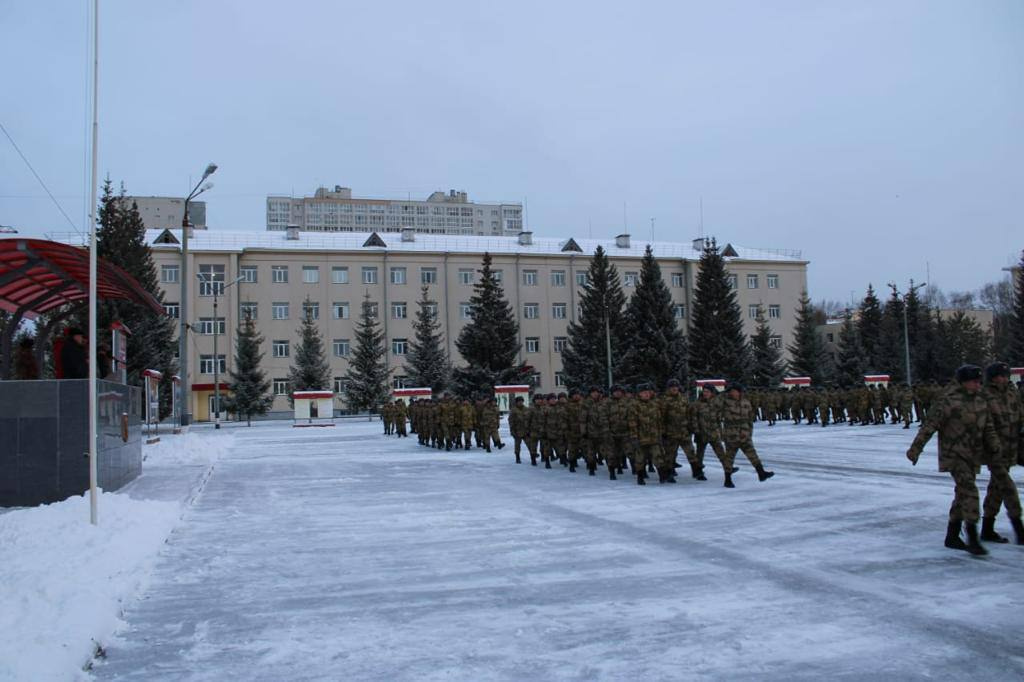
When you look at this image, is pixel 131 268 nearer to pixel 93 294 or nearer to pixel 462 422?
pixel 462 422

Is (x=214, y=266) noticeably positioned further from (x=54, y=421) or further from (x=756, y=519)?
(x=756, y=519)

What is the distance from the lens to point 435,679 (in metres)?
4.16

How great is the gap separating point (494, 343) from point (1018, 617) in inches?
2017

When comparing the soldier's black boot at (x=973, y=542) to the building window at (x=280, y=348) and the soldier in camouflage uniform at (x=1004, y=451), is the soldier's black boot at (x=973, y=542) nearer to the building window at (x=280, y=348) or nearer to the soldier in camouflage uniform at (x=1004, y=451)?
the soldier in camouflage uniform at (x=1004, y=451)

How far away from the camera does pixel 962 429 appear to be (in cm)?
700

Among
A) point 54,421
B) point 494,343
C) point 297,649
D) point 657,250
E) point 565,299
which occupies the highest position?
point 657,250

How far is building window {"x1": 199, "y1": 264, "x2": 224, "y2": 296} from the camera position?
2389 inches

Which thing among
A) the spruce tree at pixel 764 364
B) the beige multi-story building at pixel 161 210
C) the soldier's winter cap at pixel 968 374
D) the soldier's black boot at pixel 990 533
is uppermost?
the beige multi-story building at pixel 161 210

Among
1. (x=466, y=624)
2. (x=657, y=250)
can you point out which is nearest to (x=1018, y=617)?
(x=466, y=624)

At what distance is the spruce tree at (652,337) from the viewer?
5769cm

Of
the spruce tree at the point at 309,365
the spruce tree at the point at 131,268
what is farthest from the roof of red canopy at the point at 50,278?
the spruce tree at the point at 309,365

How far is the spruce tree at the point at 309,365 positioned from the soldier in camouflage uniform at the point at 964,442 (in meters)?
52.9

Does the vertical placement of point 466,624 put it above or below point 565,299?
below

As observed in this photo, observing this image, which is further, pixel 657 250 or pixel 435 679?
pixel 657 250
